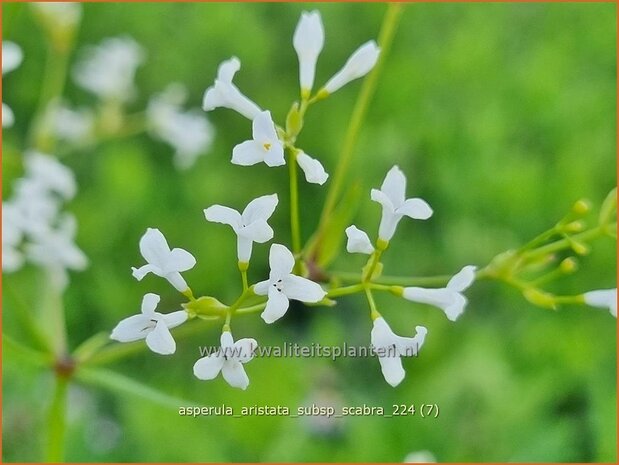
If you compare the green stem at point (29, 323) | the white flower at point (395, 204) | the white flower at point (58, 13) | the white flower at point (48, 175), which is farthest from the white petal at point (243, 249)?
the white flower at point (58, 13)

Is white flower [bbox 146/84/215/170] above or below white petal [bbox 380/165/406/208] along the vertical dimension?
above

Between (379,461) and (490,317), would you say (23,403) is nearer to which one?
(379,461)

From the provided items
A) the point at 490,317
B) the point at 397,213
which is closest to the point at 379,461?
the point at 490,317

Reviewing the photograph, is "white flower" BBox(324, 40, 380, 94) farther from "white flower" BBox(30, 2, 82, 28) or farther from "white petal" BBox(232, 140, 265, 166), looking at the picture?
"white flower" BBox(30, 2, 82, 28)

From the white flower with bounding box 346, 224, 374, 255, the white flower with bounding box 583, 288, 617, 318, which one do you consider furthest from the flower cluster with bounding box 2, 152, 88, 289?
the white flower with bounding box 583, 288, 617, 318

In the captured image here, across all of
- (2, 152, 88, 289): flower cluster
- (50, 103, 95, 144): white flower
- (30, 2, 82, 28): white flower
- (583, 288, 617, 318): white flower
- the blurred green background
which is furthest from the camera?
the blurred green background

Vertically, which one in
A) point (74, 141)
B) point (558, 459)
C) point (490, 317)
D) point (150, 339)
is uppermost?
point (74, 141)
